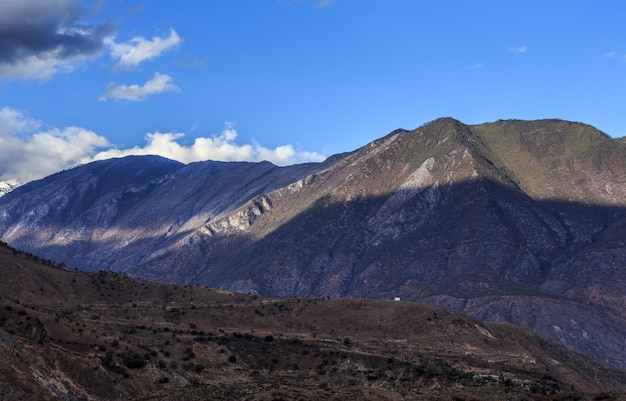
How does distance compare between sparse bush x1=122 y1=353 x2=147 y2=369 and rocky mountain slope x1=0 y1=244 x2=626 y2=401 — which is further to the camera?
sparse bush x1=122 y1=353 x2=147 y2=369

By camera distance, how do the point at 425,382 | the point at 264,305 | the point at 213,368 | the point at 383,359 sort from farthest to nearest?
the point at 264,305
the point at 383,359
the point at 213,368
the point at 425,382

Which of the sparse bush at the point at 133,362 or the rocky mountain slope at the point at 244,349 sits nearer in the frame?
the rocky mountain slope at the point at 244,349

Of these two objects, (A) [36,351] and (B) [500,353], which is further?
(B) [500,353]

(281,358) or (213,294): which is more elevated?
(213,294)

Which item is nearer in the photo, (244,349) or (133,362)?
(133,362)

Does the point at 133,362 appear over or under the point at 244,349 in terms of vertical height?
over

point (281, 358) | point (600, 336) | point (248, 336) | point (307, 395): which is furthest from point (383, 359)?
point (600, 336)

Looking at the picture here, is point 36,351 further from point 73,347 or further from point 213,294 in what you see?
point 213,294

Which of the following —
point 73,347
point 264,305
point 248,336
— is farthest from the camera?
point 264,305
